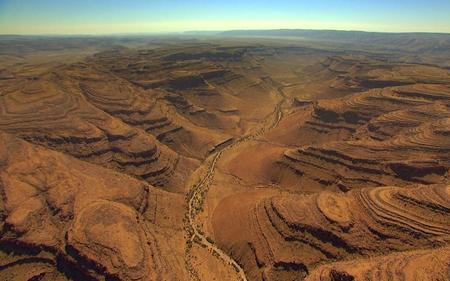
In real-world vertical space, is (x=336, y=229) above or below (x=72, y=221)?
above

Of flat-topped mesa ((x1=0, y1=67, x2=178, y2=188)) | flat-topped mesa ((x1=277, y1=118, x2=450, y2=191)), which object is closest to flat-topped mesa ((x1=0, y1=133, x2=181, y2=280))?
flat-topped mesa ((x1=0, y1=67, x2=178, y2=188))

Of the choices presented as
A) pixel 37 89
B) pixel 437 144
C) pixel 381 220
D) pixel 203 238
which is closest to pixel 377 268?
pixel 381 220

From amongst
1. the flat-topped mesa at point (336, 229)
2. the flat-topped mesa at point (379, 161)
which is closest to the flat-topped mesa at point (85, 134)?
the flat-topped mesa at point (336, 229)

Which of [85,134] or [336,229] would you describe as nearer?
[336,229]

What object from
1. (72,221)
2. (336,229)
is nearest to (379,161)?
(336,229)

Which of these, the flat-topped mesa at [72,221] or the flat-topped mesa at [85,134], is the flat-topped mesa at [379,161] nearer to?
the flat-topped mesa at [85,134]

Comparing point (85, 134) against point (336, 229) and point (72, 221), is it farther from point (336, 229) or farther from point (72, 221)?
point (336, 229)

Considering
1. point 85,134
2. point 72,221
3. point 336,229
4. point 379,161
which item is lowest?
point 72,221
